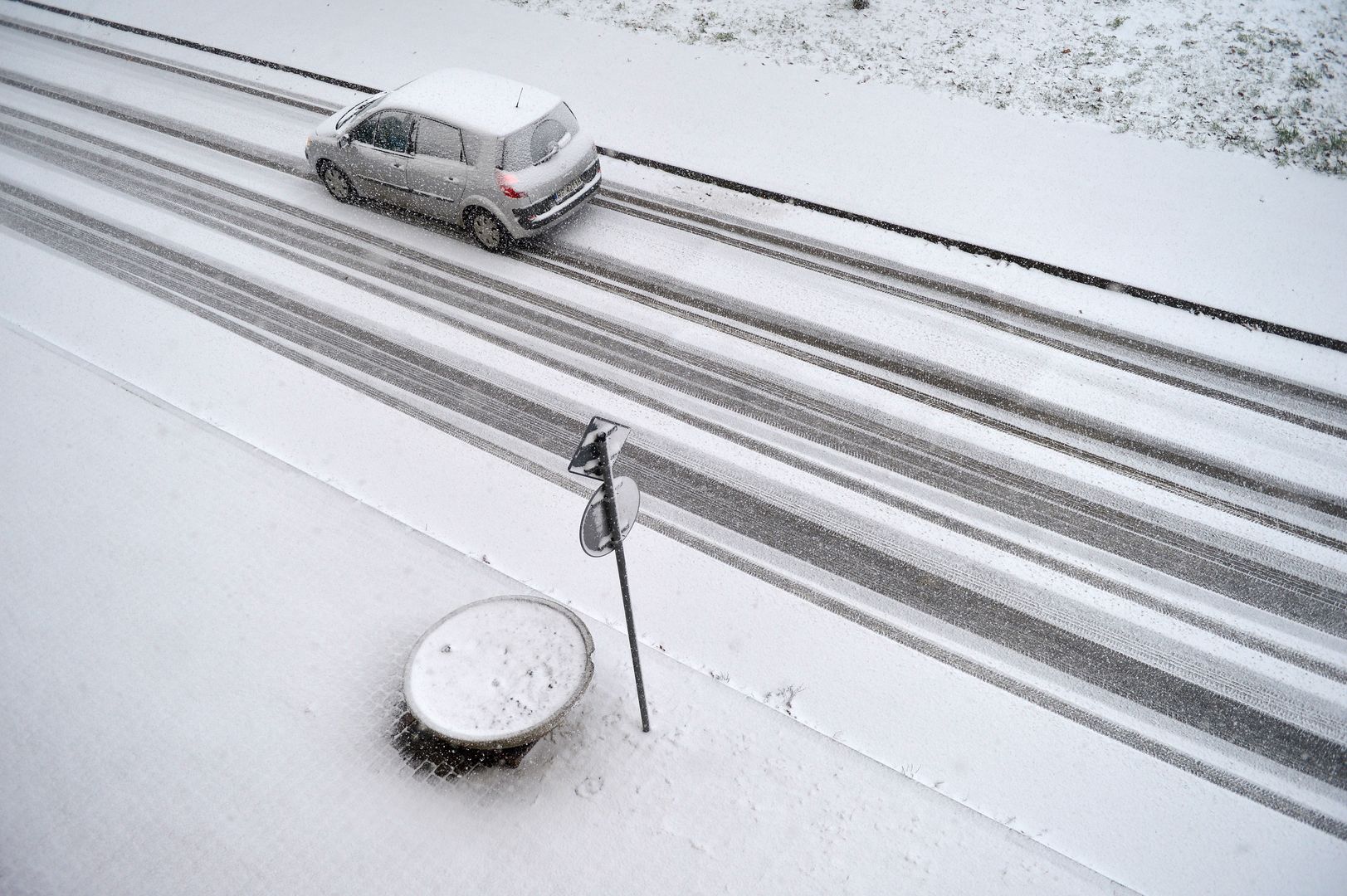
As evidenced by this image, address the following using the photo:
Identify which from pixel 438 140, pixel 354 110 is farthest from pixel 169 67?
pixel 438 140

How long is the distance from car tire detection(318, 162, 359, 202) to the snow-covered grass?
21.5ft

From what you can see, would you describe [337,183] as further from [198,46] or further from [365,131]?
[198,46]

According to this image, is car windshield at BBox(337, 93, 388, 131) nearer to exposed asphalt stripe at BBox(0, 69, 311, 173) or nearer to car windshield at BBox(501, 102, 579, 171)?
exposed asphalt stripe at BBox(0, 69, 311, 173)

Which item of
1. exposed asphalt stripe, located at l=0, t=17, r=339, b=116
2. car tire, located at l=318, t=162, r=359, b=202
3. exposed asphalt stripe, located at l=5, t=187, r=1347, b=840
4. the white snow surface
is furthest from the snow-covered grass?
the white snow surface

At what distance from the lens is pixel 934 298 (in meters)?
8.85

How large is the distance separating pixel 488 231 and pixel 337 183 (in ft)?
8.50

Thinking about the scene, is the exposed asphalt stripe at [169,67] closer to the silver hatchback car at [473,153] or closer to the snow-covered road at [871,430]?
the snow-covered road at [871,430]

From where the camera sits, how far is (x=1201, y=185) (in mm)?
10242

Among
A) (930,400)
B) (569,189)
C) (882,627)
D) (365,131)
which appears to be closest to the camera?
(882,627)

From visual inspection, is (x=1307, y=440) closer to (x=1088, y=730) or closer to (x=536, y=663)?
(x=1088, y=730)

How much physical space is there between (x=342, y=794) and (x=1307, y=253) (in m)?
11.1

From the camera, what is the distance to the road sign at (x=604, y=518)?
405 cm

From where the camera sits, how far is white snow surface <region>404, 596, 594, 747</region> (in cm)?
489

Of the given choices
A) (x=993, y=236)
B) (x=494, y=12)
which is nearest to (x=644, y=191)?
(x=993, y=236)
